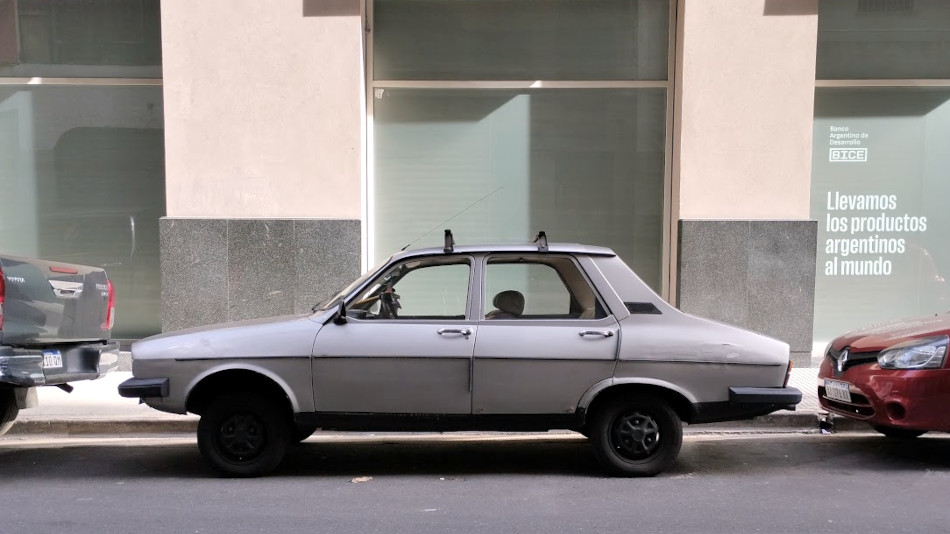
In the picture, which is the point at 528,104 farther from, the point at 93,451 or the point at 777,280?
the point at 93,451

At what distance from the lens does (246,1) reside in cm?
1034

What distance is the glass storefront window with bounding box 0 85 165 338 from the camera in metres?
11.1

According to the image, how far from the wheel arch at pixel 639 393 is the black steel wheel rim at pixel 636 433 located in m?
0.16

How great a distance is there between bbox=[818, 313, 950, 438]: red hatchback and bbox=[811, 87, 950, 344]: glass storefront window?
4146mm

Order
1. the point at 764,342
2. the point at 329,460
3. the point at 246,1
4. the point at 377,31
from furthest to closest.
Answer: the point at 377,31 → the point at 246,1 → the point at 329,460 → the point at 764,342

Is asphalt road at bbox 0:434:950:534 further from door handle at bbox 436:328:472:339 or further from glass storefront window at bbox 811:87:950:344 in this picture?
glass storefront window at bbox 811:87:950:344

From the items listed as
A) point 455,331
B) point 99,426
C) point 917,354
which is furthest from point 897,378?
point 99,426

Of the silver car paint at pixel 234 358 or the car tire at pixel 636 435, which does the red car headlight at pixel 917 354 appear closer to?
the car tire at pixel 636 435

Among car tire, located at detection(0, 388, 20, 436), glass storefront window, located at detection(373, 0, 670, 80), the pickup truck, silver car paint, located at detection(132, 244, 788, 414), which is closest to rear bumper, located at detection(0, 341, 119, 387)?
the pickup truck

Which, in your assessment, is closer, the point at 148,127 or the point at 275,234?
the point at 275,234

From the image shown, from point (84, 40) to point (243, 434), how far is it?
709cm

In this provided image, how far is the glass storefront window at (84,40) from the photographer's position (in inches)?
433

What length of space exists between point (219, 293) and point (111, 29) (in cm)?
374

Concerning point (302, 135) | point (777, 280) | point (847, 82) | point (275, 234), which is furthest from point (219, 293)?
point (847, 82)
